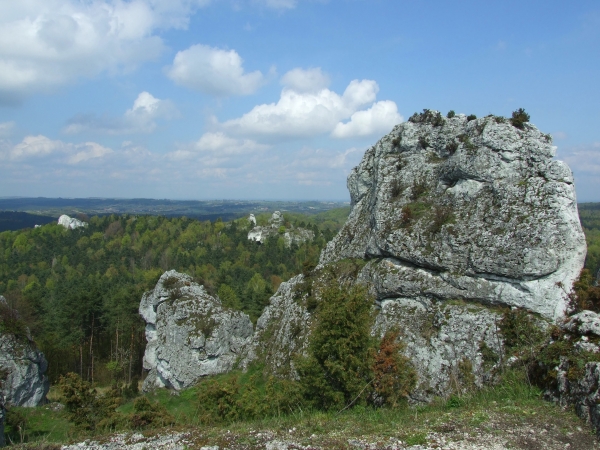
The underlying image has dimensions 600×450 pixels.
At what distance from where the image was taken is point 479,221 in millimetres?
22922

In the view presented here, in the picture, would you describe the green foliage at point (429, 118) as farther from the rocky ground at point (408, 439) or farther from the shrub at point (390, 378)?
the rocky ground at point (408, 439)

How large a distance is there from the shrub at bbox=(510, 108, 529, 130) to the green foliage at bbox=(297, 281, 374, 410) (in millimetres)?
17234

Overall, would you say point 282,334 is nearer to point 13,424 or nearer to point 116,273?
point 13,424

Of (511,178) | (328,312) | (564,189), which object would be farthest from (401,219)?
(328,312)

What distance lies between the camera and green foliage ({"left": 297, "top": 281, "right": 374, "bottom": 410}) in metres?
15.4

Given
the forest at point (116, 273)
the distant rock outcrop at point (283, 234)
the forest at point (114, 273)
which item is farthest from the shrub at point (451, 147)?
→ the distant rock outcrop at point (283, 234)

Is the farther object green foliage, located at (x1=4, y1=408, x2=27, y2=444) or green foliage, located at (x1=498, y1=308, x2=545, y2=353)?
green foliage, located at (x1=4, y1=408, x2=27, y2=444)

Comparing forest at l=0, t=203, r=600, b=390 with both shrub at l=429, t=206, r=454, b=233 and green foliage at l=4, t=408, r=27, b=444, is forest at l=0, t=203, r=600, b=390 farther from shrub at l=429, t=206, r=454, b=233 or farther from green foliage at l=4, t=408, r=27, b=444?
shrub at l=429, t=206, r=454, b=233

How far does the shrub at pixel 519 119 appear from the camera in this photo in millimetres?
24641

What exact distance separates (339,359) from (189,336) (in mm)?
26798

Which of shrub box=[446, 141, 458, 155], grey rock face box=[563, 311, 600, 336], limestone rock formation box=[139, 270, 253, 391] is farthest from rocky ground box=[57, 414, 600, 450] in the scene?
limestone rock formation box=[139, 270, 253, 391]

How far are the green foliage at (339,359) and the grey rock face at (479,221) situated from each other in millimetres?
8663

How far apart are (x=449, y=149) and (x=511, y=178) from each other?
6312mm

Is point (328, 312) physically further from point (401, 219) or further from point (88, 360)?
point (88, 360)
